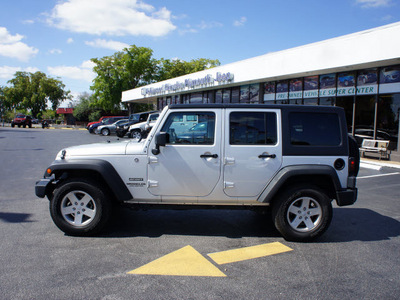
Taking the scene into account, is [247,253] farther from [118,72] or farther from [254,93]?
[118,72]

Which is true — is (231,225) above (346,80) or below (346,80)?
below

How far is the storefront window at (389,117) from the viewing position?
13.6 metres

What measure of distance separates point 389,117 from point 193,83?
15380 mm

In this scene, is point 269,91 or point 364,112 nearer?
point 364,112

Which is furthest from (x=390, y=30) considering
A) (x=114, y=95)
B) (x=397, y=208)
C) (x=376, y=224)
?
(x=114, y=95)

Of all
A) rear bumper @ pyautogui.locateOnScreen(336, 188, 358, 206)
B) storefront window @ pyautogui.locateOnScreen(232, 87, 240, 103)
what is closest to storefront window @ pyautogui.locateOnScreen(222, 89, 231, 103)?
storefront window @ pyautogui.locateOnScreen(232, 87, 240, 103)

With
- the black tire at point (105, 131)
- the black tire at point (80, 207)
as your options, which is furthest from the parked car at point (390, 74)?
the black tire at point (105, 131)

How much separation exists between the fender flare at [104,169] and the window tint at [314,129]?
2407 mm

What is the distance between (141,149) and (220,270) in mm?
1915

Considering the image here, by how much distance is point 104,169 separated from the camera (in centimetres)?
435

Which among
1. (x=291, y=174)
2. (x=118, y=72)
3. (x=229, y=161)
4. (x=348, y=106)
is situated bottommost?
(x=291, y=174)

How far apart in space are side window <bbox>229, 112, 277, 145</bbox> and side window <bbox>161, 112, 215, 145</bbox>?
0.99ft

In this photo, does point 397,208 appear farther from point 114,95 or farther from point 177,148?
point 114,95

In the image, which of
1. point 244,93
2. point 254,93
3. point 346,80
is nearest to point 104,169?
point 346,80
